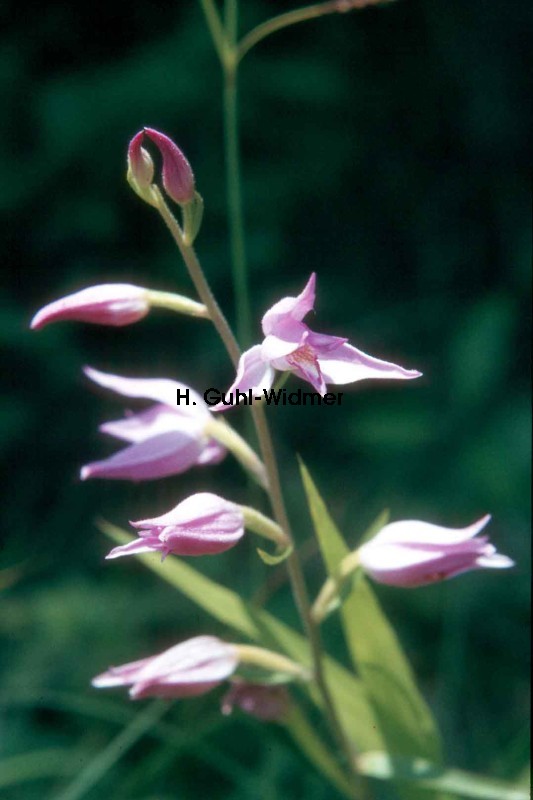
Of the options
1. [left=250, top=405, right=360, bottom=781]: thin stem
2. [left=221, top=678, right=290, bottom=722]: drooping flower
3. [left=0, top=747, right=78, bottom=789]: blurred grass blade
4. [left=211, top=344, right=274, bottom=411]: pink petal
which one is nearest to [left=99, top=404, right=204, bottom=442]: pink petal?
[left=250, top=405, right=360, bottom=781]: thin stem

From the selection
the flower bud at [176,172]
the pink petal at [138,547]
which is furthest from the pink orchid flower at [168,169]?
the pink petal at [138,547]

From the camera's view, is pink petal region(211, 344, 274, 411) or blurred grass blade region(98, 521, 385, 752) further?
blurred grass blade region(98, 521, 385, 752)

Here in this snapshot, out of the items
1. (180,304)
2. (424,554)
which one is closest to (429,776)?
(424,554)

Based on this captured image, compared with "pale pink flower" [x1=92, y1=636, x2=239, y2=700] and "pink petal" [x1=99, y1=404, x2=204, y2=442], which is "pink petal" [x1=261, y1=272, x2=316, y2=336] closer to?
"pink petal" [x1=99, y1=404, x2=204, y2=442]

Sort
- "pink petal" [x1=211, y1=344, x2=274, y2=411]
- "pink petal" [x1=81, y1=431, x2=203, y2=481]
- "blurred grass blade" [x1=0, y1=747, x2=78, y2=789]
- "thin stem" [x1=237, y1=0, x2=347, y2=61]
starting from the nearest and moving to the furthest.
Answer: "pink petal" [x1=211, y1=344, x2=274, y2=411] < "pink petal" [x1=81, y1=431, x2=203, y2=481] < "thin stem" [x1=237, y1=0, x2=347, y2=61] < "blurred grass blade" [x1=0, y1=747, x2=78, y2=789]

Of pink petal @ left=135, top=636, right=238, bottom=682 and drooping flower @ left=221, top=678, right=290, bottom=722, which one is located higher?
pink petal @ left=135, top=636, right=238, bottom=682

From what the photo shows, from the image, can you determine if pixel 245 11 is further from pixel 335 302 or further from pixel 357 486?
pixel 357 486

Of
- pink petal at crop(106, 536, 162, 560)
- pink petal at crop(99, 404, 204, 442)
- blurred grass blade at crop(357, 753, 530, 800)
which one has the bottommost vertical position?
blurred grass blade at crop(357, 753, 530, 800)

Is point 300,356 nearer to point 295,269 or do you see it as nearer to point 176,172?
point 176,172
